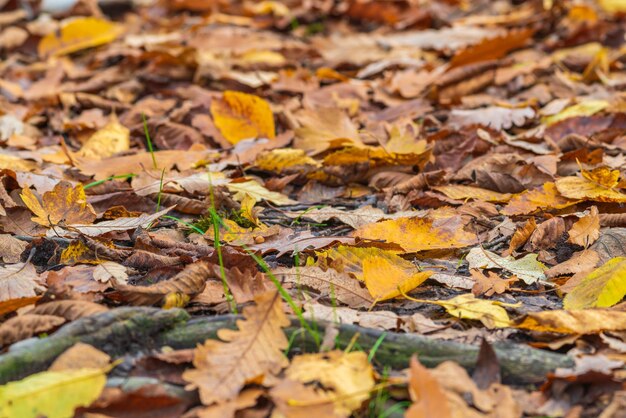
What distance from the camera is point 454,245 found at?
2389 millimetres

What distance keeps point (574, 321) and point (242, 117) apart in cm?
213

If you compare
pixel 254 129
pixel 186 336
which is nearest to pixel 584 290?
pixel 186 336

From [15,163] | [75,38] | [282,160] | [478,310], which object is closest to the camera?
[478,310]

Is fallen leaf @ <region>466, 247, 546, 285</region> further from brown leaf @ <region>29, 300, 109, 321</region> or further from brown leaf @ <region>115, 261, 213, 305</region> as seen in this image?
brown leaf @ <region>29, 300, 109, 321</region>

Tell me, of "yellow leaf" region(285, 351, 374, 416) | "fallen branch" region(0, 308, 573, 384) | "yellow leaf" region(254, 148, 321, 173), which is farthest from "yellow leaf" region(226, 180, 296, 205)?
"yellow leaf" region(285, 351, 374, 416)

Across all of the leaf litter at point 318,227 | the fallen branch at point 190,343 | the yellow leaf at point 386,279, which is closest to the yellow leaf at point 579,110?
the leaf litter at point 318,227

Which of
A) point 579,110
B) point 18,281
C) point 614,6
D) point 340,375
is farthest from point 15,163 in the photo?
point 614,6

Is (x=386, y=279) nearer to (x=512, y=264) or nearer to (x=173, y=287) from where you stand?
(x=512, y=264)

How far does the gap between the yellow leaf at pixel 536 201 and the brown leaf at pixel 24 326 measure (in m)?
1.60

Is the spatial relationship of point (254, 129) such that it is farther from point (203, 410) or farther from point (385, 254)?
point (203, 410)

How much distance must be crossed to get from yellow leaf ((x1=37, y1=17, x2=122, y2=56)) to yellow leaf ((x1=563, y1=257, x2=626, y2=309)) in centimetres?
413

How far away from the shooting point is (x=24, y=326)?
1812 mm

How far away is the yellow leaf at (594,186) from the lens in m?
2.57

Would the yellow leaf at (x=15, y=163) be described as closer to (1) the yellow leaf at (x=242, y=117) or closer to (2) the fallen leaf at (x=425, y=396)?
(1) the yellow leaf at (x=242, y=117)
